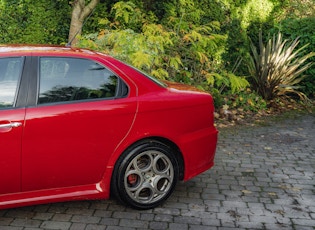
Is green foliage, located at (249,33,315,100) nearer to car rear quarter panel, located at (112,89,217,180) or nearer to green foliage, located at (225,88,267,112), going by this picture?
green foliage, located at (225,88,267,112)

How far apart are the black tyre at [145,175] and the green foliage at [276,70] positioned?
228 inches

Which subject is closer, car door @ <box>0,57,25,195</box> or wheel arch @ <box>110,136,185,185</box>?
car door @ <box>0,57,25,195</box>

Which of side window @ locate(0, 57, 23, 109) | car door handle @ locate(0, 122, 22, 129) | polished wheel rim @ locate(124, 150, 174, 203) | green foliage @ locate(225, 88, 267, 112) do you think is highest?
side window @ locate(0, 57, 23, 109)

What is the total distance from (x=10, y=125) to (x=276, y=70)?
23.5 feet

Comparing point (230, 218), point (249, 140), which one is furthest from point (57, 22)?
point (230, 218)

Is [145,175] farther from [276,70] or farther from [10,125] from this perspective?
[276,70]

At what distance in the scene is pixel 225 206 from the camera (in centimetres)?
443

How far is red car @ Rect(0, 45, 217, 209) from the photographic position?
3.66 meters

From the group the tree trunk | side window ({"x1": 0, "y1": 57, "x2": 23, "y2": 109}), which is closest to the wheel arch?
side window ({"x1": 0, "y1": 57, "x2": 23, "y2": 109})

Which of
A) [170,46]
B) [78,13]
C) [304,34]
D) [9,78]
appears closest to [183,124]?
[9,78]

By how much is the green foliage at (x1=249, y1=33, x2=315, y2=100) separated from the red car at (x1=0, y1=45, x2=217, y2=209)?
543cm

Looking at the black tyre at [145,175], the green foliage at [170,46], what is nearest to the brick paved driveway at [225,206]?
the black tyre at [145,175]

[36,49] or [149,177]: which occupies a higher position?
[36,49]

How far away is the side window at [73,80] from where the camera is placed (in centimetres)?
381
